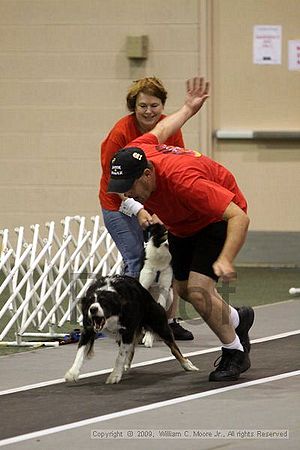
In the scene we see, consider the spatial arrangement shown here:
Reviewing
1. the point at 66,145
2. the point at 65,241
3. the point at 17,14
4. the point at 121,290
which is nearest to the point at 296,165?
the point at 66,145

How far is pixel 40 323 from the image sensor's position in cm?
817

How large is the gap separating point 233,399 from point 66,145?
6376 millimetres

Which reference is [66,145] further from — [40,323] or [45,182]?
[40,323]

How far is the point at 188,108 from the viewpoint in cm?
650

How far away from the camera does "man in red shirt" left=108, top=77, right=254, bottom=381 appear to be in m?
5.76

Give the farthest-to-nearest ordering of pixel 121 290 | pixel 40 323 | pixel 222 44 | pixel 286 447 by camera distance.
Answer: pixel 222 44
pixel 40 323
pixel 121 290
pixel 286 447

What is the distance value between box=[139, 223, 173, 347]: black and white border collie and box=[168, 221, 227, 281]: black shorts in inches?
50.4

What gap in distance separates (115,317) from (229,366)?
623mm

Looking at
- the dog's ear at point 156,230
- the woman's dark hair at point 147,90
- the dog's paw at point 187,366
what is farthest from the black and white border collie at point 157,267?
the dog's paw at point 187,366

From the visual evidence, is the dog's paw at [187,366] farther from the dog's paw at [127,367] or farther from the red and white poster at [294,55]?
the red and white poster at [294,55]

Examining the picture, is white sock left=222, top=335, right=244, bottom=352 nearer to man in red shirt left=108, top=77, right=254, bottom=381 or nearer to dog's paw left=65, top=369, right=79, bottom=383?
man in red shirt left=108, top=77, right=254, bottom=381

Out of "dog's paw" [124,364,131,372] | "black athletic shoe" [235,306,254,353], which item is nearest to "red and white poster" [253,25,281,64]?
"black athletic shoe" [235,306,254,353]

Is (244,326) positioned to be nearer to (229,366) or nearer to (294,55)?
(229,366)

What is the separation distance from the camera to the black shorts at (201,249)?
20.0ft
